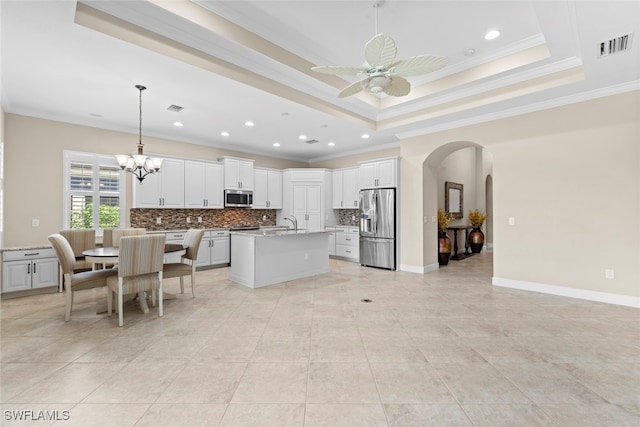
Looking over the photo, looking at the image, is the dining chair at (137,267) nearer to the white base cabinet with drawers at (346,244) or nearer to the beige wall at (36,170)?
the beige wall at (36,170)

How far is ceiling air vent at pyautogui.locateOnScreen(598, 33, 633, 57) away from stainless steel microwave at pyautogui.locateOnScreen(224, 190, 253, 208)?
6.55 metres

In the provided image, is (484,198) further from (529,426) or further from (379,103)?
(529,426)

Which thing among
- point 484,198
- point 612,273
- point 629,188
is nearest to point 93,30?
point 629,188

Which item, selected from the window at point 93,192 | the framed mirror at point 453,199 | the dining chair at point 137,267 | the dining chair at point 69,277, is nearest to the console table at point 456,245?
the framed mirror at point 453,199

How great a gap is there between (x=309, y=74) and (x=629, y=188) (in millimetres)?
4508

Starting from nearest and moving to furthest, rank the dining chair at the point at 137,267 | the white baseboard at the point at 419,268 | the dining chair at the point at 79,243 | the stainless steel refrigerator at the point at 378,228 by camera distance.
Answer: the dining chair at the point at 137,267 < the dining chair at the point at 79,243 < the white baseboard at the point at 419,268 < the stainless steel refrigerator at the point at 378,228

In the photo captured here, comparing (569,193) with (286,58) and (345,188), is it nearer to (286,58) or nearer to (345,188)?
(286,58)

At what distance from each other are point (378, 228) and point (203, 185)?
13.3 feet

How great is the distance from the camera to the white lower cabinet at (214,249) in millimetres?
6441

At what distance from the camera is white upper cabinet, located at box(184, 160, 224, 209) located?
6.43 m

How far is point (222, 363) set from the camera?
2432mm

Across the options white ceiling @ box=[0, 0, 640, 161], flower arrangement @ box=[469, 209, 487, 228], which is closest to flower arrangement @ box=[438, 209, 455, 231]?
flower arrangement @ box=[469, 209, 487, 228]

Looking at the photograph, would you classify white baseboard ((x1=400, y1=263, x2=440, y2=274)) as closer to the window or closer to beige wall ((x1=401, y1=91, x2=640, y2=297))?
beige wall ((x1=401, y1=91, x2=640, y2=297))

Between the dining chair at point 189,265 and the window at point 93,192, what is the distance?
84.2 inches
